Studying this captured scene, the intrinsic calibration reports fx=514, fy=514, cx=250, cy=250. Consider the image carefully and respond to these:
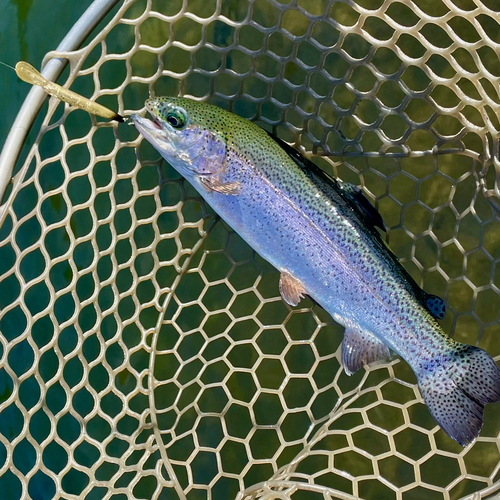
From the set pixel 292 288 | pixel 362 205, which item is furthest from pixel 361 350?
pixel 362 205

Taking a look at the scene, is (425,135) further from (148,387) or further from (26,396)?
(26,396)

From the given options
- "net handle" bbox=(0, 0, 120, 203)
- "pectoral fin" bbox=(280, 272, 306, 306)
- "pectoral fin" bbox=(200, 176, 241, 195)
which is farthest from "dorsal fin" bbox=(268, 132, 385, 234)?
"net handle" bbox=(0, 0, 120, 203)

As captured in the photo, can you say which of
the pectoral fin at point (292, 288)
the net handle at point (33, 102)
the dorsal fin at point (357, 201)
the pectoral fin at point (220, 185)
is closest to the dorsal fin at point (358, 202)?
the dorsal fin at point (357, 201)

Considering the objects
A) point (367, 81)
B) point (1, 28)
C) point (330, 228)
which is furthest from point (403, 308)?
point (1, 28)

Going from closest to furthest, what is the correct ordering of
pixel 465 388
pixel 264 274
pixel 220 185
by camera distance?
1. pixel 465 388
2. pixel 220 185
3. pixel 264 274

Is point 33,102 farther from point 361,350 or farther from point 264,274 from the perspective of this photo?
point 361,350

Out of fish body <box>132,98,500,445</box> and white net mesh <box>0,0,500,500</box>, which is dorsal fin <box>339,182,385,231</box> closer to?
fish body <box>132,98,500,445</box>
